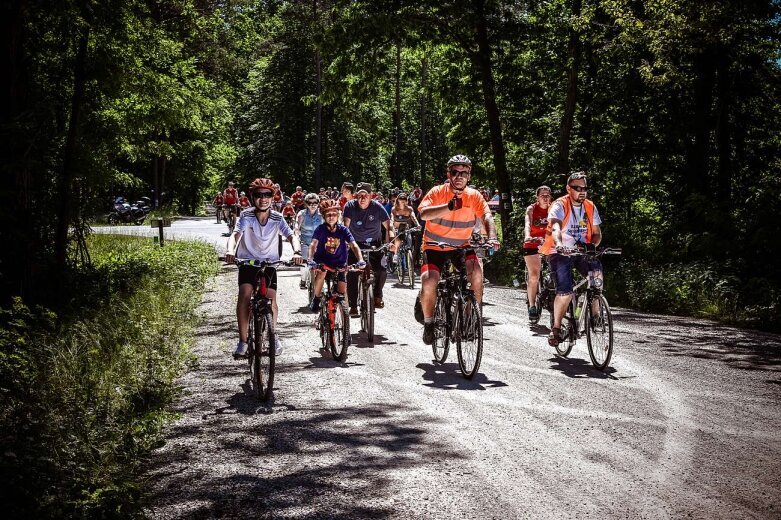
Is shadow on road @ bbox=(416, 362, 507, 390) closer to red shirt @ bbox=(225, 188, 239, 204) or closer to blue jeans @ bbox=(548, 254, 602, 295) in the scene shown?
blue jeans @ bbox=(548, 254, 602, 295)

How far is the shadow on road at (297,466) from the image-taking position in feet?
16.9

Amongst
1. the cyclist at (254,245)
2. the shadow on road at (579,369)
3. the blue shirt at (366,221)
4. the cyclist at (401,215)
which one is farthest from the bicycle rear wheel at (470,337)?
the cyclist at (401,215)

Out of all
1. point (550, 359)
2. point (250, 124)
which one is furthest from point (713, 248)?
point (250, 124)

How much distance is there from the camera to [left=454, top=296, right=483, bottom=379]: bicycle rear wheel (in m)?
8.77

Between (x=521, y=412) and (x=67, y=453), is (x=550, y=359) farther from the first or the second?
(x=67, y=453)

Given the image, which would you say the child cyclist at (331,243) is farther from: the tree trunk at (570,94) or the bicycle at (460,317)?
the tree trunk at (570,94)

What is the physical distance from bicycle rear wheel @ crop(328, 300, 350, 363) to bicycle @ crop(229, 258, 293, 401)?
1.63m

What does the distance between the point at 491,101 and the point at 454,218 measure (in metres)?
16.3

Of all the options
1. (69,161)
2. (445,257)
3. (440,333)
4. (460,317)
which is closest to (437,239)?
(445,257)

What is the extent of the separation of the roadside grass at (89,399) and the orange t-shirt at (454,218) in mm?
3495

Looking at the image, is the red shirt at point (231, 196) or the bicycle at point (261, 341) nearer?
the bicycle at point (261, 341)

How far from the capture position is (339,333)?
1024 cm

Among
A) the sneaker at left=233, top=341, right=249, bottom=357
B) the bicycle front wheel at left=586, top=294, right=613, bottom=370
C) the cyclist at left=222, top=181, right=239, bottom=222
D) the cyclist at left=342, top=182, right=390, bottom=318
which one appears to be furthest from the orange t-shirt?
the cyclist at left=222, top=181, right=239, bottom=222

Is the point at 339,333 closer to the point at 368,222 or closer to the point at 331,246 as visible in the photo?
the point at 331,246
